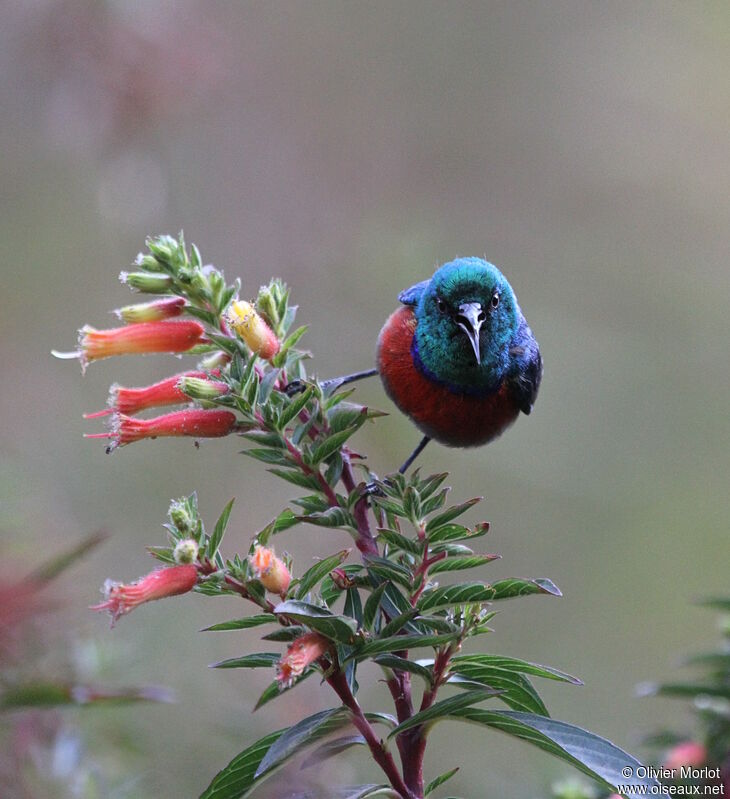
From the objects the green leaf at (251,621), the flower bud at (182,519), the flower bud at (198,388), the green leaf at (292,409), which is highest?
the green leaf at (292,409)

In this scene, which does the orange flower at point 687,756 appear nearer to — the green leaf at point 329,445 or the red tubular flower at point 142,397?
the green leaf at point 329,445

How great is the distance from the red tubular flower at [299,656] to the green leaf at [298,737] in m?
0.09

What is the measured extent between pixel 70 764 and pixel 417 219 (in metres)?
3.21

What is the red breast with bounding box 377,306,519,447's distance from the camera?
3.80 meters

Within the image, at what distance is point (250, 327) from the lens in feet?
6.59

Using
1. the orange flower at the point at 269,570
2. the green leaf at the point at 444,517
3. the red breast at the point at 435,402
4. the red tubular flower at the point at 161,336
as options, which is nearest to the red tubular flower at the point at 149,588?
the orange flower at the point at 269,570

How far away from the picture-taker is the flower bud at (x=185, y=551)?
1689 mm

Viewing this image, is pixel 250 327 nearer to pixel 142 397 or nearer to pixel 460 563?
pixel 142 397

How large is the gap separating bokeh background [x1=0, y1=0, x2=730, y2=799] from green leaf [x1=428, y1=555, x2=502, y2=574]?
959 mm

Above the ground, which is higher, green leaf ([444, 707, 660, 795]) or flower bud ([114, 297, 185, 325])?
flower bud ([114, 297, 185, 325])

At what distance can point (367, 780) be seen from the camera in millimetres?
3172

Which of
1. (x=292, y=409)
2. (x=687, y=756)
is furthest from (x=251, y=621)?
(x=687, y=756)

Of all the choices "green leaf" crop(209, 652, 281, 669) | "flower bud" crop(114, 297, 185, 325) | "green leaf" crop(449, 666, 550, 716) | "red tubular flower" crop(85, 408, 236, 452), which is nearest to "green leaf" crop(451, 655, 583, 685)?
"green leaf" crop(449, 666, 550, 716)

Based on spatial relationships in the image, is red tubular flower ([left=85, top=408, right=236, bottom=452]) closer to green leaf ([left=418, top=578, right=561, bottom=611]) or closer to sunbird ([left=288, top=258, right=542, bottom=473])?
green leaf ([left=418, top=578, right=561, bottom=611])
